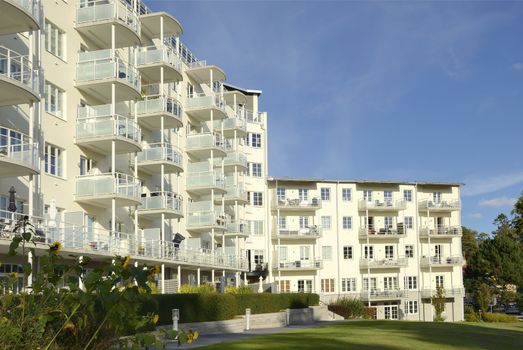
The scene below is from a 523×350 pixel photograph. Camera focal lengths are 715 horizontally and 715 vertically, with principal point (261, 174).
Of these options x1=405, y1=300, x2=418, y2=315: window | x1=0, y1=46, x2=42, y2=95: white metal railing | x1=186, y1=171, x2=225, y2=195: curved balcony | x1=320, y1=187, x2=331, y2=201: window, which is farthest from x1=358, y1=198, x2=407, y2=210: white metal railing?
x1=0, y1=46, x2=42, y2=95: white metal railing

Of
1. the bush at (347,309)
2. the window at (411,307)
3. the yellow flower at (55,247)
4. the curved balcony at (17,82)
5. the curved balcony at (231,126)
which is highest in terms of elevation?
the curved balcony at (231,126)

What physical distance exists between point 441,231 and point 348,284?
12819 millimetres

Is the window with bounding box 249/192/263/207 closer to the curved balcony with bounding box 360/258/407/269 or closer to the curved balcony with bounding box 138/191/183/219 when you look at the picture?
the curved balcony with bounding box 360/258/407/269

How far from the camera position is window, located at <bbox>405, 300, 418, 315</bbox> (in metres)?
76.4

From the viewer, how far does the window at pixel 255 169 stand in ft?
236

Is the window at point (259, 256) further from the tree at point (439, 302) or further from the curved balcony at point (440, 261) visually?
the curved balcony at point (440, 261)

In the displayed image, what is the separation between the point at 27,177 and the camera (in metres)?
31.4

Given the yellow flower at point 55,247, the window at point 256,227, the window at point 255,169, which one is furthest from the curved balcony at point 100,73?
the window at point 256,227

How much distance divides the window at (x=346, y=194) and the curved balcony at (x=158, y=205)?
35.3 metres

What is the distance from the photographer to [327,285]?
74.2 metres

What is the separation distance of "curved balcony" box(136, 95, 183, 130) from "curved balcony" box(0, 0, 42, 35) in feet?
48.7

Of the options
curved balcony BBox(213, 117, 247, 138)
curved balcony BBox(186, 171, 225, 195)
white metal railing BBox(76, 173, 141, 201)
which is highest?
curved balcony BBox(213, 117, 247, 138)

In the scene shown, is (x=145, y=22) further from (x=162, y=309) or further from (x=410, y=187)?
(x=410, y=187)

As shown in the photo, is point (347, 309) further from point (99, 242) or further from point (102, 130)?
point (102, 130)
